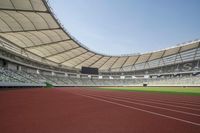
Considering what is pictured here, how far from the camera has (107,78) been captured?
7556cm

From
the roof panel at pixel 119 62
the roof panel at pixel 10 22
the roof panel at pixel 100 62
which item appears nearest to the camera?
the roof panel at pixel 10 22

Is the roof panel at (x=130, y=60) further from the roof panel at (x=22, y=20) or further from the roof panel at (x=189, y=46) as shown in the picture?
the roof panel at (x=22, y=20)

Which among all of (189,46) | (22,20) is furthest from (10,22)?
(189,46)

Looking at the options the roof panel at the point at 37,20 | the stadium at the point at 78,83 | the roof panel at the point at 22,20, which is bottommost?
the stadium at the point at 78,83

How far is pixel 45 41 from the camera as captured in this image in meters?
39.9

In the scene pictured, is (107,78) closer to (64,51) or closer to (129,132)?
(64,51)

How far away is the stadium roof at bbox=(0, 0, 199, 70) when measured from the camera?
82.5 ft

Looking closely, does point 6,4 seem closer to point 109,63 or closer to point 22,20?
point 22,20

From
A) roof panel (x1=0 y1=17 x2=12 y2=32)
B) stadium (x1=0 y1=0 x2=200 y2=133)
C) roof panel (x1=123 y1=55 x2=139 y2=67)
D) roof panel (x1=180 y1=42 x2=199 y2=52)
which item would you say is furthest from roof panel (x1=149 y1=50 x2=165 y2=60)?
roof panel (x1=0 y1=17 x2=12 y2=32)

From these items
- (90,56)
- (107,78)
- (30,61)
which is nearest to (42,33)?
(30,61)

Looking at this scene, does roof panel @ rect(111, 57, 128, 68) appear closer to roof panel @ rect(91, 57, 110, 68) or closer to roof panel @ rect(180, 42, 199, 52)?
roof panel @ rect(91, 57, 110, 68)

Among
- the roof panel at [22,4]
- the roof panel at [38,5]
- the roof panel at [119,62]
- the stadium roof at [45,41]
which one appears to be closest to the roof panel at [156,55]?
the stadium roof at [45,41]

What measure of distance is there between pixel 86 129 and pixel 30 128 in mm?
1257

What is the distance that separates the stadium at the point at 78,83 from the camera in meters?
4.88
